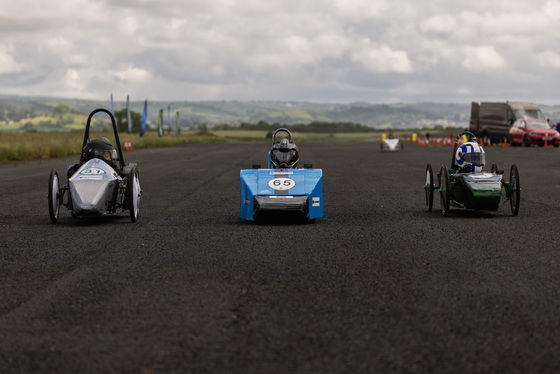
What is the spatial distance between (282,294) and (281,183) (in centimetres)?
503

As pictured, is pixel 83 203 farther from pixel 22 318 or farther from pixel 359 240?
pixel 22 318

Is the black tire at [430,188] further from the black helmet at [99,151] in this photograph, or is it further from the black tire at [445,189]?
the black helmet at [99,151]

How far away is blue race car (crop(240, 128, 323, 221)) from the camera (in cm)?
1106

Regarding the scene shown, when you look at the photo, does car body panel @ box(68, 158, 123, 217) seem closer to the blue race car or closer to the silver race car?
the silver race car

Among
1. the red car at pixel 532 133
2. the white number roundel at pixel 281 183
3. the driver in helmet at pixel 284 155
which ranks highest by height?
the driver in helmet at pixel 284 155

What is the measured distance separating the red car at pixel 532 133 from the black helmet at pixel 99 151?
39214mm

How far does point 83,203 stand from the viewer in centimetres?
1098

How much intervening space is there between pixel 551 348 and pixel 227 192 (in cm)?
1281

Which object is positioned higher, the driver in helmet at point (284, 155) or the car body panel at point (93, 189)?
the driver in helmet at point (284, 155)

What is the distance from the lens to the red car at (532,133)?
4700cm

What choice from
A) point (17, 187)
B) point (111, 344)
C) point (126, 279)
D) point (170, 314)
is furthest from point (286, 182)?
point (17, 187)

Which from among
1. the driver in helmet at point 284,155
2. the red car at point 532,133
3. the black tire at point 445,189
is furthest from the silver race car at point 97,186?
the red car at point 532,133

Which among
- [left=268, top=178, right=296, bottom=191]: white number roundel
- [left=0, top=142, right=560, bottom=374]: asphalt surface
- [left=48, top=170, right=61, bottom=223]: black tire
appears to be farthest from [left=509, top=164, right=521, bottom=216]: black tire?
[left=48, top=170, right=61, bottom=223]: black tire

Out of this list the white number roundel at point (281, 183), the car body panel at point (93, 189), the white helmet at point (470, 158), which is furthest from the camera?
the white helmet at point (470, 158)
